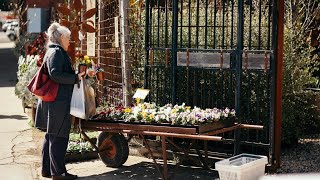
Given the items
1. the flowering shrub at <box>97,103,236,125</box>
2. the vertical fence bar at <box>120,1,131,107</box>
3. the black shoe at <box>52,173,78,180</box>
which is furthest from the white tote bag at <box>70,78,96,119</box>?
the vertical fence bar at <box>120,1,131,107</box>

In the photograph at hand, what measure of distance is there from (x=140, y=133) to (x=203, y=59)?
52.6 inches

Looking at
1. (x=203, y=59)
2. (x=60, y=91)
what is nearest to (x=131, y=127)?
(x=60, y=91)

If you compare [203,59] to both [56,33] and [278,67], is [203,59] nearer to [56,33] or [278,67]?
[278,67]

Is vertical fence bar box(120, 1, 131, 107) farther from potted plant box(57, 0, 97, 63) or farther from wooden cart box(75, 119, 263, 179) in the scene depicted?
wooden cart box(75, 119, 263, 179)

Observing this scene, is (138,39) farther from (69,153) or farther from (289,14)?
(289,14)

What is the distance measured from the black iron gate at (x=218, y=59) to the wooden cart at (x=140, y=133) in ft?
1.66

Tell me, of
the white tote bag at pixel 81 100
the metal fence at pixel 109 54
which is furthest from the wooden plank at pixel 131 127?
the metal fence at pixel 109 54

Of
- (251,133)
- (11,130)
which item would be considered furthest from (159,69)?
(11,130)

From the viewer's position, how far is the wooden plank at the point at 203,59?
23.9ft

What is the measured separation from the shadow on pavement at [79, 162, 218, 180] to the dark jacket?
78 centimetres

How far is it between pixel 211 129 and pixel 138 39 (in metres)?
2.62

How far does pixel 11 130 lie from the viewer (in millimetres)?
10836

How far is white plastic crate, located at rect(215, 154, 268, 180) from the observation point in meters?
6.01

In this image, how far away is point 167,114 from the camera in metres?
6.84
